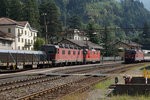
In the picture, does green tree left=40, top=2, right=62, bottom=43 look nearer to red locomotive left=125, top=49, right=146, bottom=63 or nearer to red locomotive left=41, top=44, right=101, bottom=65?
red locomotive left=125, top=49, right=146, bottom=63

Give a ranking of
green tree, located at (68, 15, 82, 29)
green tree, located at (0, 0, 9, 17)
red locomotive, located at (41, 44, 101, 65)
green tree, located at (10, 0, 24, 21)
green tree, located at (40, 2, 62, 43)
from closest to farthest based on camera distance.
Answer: red locomotive, located at (41, 44, 101, 65)
green tree, located at (10, 0, 24, 21)
green tree, located at (40, 2, 62, 43)
green tree, located at (0, 0, 9, 17)
green tree, located at (68, 15, 82, 29)

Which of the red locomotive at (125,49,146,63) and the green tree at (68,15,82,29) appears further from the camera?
the green tree at (68,15,82,29)

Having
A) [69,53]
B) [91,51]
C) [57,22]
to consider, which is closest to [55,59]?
[69,53]

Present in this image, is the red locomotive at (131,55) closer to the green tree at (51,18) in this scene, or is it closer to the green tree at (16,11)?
the green tree at (51,18)

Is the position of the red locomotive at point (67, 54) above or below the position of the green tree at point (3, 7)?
below

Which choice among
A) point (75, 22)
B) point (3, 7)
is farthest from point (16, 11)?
point (75, 22)

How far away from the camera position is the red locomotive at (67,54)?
119ft

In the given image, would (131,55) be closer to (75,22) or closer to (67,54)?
(67,54)

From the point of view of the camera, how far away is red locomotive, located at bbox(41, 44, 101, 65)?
1427 inches

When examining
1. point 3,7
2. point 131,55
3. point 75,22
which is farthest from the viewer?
point 75,22

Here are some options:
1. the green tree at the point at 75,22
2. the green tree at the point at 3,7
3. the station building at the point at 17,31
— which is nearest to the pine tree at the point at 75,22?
the green tree at the point at 75,22

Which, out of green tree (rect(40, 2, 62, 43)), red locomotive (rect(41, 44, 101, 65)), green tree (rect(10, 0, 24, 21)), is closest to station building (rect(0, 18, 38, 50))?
red locomotive (rect(41, 44, 101, 65))

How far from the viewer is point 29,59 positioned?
3072cm

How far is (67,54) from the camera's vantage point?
4050 centimetres
